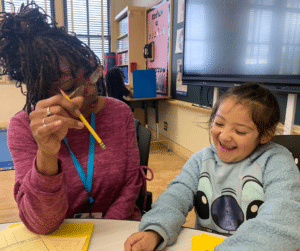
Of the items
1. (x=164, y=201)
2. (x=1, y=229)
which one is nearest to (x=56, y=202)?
(x=1, y=229)

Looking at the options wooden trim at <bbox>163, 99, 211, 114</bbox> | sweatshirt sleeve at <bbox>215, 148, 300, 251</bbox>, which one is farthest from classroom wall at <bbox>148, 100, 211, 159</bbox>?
sweatshirt sleeve at <bbox>215, 148, 300, 251</bbox>

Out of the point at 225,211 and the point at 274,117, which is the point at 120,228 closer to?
the point at 225,211

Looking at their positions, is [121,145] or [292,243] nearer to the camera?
[292,243]

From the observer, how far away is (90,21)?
17.7 ft

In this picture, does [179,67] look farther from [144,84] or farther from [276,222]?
[276,222]

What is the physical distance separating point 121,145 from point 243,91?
0.48m

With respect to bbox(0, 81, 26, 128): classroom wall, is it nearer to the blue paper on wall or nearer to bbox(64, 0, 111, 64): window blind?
bbox(64, 0, 111, 64): window blind

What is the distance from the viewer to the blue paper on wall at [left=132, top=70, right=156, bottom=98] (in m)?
3.32

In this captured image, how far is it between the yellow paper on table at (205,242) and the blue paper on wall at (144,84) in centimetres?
284

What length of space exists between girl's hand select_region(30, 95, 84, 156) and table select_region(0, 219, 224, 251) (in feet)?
0.82

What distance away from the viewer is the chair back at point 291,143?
905mm

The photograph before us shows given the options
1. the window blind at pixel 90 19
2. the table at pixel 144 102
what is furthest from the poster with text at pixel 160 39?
the window blind at pixel 90 19

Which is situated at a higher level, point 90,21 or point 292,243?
point 90,21

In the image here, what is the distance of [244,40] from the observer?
1.71 metres
